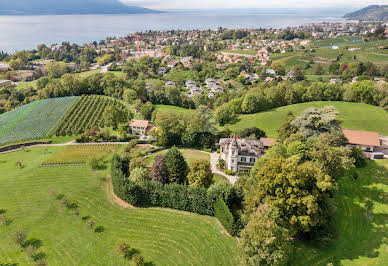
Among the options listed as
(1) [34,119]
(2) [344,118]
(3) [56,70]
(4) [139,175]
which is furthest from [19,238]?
(3) [56,70]

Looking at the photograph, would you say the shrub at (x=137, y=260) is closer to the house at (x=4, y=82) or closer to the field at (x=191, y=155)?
the field at (x=191, y=155)

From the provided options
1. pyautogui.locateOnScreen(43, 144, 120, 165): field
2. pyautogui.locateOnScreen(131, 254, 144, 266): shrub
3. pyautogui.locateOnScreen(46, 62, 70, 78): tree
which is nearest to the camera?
pyautogui.locateOnScreen(131, 254, 144, 266): shrub

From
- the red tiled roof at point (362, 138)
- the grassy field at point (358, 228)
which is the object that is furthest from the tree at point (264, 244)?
the red tiled roof at point (362, 138)

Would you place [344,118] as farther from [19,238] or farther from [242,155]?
[19,238]

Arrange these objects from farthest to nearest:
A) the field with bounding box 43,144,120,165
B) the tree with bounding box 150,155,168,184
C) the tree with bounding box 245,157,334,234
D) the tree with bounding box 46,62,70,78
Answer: the tree with bounding box 46,62,70,78 < the field with bounding box 43,144,120,165 < the tree with bounding box 150,155,168,184 < the tree with bounding box 245,157,334,234

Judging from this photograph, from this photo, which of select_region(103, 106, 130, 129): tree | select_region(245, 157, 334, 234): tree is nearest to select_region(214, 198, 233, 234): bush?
select_region(245, 157, 334, 234): tree

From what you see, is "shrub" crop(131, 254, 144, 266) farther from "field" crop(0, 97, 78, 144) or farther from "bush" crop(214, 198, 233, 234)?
"field" crop(0, 97, 78, 144)
